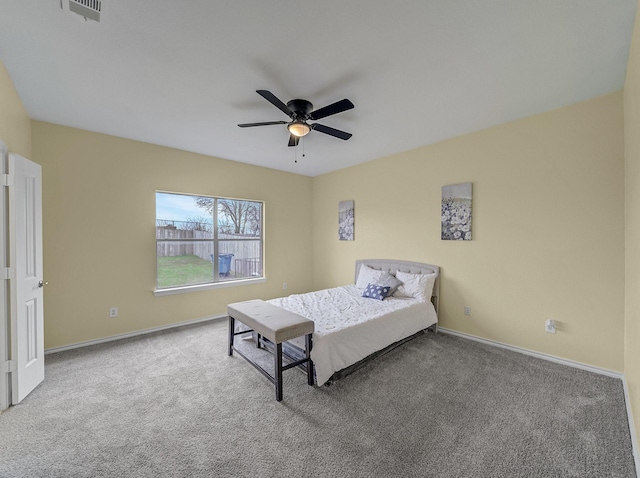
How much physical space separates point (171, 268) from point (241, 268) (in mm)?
1152

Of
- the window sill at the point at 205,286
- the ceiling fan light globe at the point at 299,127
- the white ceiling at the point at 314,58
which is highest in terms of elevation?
the white ceiling at the point at 314,58

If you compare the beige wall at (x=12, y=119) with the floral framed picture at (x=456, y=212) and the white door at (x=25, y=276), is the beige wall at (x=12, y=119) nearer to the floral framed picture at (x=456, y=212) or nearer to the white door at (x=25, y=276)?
the white door at (x=25, y=276)

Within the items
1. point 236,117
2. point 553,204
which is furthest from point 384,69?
point 553,204

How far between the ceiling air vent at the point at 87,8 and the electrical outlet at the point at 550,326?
4.58 metres

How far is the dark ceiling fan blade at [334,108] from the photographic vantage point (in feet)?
6.89

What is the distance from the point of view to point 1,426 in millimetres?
1857

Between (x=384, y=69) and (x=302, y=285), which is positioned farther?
(x=302, y=285)

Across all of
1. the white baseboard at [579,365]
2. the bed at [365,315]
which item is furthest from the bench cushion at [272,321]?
the white baseboard at [579,365]

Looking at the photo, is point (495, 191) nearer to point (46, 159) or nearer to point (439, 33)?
point (439, 33)

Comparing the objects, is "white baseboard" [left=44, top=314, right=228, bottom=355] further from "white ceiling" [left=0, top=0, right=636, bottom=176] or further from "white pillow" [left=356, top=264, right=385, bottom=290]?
"white ceiling" [left=0, top=0, right=636, bottom=176]

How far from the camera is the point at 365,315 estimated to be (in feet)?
9.55

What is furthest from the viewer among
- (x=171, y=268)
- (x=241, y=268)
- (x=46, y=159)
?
(x=241, y=268)

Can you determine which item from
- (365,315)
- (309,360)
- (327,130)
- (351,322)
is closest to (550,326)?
(365,315)

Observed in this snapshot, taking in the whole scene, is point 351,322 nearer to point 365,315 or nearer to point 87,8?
point 365,315
